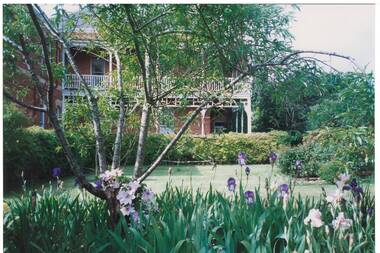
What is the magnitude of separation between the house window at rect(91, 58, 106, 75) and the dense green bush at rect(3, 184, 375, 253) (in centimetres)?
70

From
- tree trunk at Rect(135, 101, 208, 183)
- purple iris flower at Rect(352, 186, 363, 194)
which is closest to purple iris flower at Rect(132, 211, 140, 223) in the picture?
tree trunk at Rect(135, 101, 208, 183)

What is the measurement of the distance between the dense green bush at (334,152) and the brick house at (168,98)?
31cm

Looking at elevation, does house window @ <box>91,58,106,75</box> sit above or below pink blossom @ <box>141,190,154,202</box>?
above

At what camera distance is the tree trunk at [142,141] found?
216cm

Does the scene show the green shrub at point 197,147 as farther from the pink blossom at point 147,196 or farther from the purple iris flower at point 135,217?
the purple iris flower at point 135,217

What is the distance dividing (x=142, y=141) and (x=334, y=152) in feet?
3.24

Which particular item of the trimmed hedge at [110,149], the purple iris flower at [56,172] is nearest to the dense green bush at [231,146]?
the trimmed hedge at [110,149]

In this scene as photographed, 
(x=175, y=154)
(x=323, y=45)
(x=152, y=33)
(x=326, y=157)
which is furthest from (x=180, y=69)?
(x=326, y=157)

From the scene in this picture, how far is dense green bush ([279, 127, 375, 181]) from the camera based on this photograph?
1.83 m

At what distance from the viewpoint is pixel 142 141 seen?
2197mm

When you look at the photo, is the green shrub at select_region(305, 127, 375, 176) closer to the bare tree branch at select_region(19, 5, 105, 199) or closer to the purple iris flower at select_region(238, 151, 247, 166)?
the purple iris flower at select_region(238, 151, 247, 166)

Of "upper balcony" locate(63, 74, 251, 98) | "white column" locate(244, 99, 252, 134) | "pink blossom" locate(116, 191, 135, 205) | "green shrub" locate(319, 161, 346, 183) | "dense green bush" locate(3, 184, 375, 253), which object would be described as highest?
"upper balcony" locate(63, 74, 251, 98)

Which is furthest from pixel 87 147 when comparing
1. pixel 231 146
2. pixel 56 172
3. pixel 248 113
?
pixel 248 113

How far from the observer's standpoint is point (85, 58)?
2297 mm
